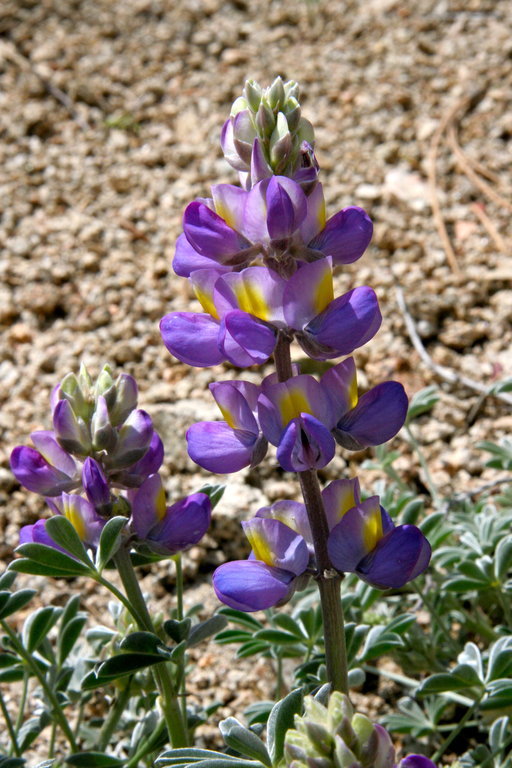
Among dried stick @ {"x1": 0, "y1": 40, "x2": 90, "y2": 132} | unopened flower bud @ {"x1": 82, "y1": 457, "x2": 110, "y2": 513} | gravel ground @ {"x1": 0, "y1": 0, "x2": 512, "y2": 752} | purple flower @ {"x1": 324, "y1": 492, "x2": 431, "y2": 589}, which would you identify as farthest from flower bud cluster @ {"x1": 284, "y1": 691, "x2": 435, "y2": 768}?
dried stick @ {"x1": 0, "y1": 40, "x2": 90, "y2": 132}

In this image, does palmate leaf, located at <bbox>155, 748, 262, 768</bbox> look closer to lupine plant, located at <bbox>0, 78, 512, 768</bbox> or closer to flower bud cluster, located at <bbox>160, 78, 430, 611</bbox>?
lupine plant, located at <bbox>0, 78, 512, 768</bbox>

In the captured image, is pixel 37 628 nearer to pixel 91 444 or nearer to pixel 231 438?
pixel 91 444

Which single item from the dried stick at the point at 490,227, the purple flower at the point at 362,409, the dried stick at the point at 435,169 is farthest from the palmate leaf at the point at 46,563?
the dried stick at the point at 490,227

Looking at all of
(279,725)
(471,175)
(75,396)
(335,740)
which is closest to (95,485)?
(75,396)

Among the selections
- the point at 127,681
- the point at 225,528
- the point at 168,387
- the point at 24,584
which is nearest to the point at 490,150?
the point at 168,387

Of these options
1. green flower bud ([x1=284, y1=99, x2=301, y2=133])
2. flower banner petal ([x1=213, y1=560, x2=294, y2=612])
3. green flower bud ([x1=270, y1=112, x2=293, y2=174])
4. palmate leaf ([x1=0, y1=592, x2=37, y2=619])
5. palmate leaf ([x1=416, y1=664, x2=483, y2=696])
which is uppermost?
green flower bud ([x1=284, y1=99, x2=301, y2=133])

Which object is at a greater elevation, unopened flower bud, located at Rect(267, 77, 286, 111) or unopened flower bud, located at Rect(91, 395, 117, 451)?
unopened flower bud, located at Rect(267, 77, 286, 111)

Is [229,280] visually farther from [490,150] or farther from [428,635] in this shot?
[490,150]
